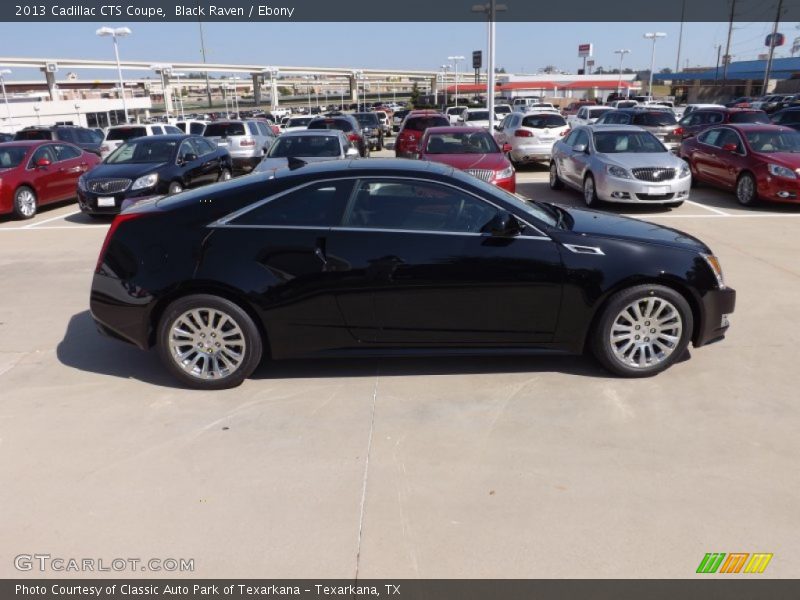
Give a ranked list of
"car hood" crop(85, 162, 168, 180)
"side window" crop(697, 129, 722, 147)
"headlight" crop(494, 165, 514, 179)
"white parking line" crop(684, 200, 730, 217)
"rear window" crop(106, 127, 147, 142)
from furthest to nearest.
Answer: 1. "rear window" crop(106, 127, 147, 142)
2. "side window" crop(697, 129, 722, 147)
3. "car hood" crop(85, 162, 168, 180)
4. "white parking line" crop(684, 200, 730, 217)
5. "headlight" crop(494, 165, 514, 179)

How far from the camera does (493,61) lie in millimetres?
22641

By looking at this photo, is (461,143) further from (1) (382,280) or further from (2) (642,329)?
(1) (382,280)

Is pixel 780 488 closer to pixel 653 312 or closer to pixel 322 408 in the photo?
pixel 653 312

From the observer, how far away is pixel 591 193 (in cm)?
1187

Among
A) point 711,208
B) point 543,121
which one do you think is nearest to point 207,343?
point 711,208

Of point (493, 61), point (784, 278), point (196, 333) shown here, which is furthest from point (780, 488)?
point (493, 61)

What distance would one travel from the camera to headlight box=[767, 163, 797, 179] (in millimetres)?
11219

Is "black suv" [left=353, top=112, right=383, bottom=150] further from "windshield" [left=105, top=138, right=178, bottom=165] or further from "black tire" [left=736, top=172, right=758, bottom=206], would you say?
"black tire" [left=736, top=172, right=758, bottom=206]

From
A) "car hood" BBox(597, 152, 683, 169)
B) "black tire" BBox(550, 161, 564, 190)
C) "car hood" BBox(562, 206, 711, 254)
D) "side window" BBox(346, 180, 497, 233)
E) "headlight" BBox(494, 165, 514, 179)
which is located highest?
"side window" BBox(346, 180, 497, 233)

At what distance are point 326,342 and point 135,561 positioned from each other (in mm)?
2002

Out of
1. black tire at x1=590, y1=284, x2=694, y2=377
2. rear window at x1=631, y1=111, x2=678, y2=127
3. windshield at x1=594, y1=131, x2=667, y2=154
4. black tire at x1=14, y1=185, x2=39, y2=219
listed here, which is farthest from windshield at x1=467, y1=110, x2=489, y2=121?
black tire at x1=590, y1=284, x2=694, y2=377
